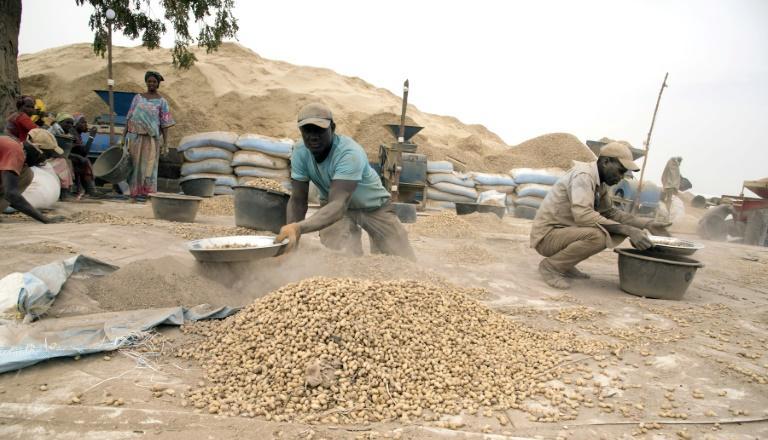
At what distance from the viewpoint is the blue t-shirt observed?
2717 millimetres

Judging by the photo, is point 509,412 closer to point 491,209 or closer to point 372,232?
point 372,232

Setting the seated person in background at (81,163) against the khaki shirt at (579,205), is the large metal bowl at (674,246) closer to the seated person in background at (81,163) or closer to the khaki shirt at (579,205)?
the khaki shirt at (579,205)

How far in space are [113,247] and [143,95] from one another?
2.94 meters

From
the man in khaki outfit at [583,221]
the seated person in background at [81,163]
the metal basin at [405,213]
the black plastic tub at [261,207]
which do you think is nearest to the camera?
the man in khaki outfit at [583,221]

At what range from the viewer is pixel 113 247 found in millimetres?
3365

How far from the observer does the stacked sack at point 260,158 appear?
717 cm

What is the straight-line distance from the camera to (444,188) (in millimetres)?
8477

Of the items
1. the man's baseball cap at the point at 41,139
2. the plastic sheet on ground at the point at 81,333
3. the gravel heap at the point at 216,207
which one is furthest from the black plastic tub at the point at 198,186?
the plastic sheet on ground at the point at 81,333

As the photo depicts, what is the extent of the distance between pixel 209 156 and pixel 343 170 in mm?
5073

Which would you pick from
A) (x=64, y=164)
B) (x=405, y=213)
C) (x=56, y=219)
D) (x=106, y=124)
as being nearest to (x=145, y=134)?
Answer: (x=64, y=164)

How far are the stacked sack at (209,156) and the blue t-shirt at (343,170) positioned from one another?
438 centimetres

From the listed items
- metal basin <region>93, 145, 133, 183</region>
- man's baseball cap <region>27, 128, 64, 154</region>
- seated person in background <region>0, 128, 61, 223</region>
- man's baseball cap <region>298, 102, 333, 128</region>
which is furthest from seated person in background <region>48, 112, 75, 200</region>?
man's baseball cap <region>298, 102, 333, 128</region>

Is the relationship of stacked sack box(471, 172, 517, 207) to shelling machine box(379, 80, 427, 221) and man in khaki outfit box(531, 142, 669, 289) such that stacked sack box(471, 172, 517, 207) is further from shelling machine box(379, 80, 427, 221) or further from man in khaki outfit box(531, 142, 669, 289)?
man in khaki outfit box(531, 142, 669, 289)

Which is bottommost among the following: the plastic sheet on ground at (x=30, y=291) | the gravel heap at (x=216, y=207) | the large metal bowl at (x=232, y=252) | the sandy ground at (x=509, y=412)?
the sandy ground at (x=509, y=412)
